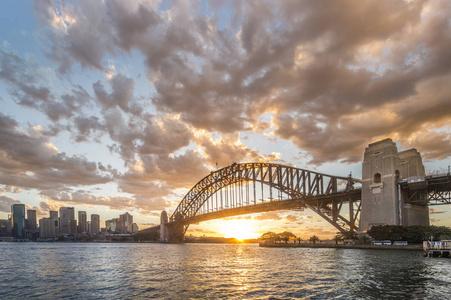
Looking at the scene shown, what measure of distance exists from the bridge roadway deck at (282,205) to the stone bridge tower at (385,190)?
9534 millimetres

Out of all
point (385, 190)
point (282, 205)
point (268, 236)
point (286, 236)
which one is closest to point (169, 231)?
point (268, 236)

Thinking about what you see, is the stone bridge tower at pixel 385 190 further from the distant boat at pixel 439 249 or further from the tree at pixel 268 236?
the tree at pixel 268 236

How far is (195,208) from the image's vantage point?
6855 inches

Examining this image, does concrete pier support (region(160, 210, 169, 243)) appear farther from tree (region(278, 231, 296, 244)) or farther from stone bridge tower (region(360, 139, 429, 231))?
stone bridge tower (region(360, 139, 429, 231))

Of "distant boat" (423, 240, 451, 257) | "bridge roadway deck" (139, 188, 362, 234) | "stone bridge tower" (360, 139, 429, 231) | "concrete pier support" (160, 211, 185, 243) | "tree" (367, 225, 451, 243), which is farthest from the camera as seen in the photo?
"concrete pier support" (160, 211, 185, 243)

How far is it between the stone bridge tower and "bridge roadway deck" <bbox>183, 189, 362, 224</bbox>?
375 inches

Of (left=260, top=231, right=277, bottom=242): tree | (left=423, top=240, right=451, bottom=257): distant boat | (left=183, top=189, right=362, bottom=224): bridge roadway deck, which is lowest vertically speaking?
(left=260, top=231, right=277, bottom=242): tree

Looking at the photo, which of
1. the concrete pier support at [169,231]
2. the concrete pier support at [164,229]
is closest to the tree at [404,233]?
the concrete pier support at [169,231]

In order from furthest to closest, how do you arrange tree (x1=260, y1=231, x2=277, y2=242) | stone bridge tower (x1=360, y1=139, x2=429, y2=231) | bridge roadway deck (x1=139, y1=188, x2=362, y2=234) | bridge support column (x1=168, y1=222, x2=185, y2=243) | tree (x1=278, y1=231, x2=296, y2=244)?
bridge support column (x1=168, y1=222, x2=185, y2=243), tree (x1=260, y1=231, x2=277, y2=242), tree (x1=278, y1=231, x2=296, y2=244), bridge roadway deck (x1=139, y1=188, x2=362, y2=234), stone bridge tower (x1=360, y1=139, x2=429, y2=231)

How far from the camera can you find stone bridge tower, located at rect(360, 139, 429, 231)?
88250mm

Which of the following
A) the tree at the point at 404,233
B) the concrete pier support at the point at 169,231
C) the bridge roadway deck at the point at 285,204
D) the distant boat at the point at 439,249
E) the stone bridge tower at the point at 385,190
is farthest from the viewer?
the concrete pier support at the point at 169,231

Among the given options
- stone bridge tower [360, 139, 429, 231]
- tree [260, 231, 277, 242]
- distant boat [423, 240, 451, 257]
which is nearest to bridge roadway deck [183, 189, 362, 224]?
stone bridge tower [360, 139, 429, 231]

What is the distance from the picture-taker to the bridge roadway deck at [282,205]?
105669mm

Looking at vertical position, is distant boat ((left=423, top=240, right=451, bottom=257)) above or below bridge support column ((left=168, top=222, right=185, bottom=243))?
above
